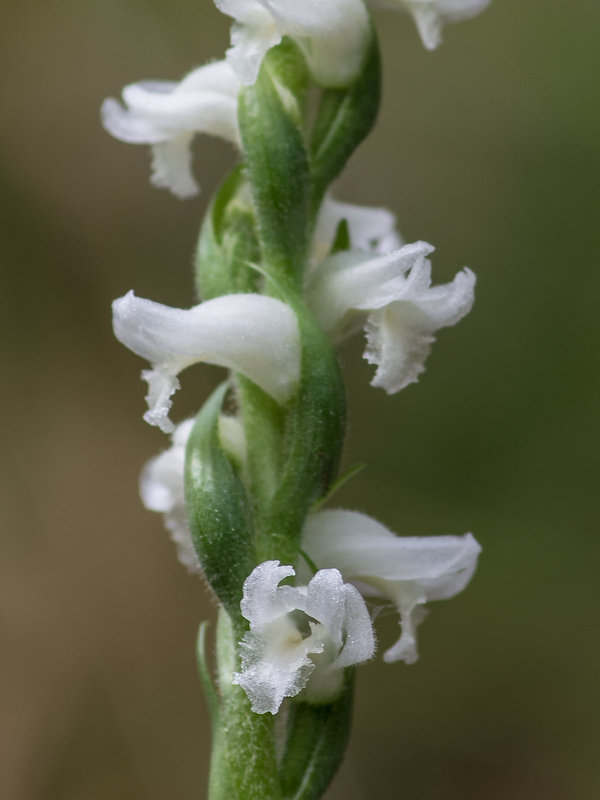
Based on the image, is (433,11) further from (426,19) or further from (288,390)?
(288,390)

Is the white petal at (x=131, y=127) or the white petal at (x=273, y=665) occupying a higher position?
the white petal at (x=131, y=127)

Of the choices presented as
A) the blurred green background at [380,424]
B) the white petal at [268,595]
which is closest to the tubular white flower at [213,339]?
the white petal at [268,595]

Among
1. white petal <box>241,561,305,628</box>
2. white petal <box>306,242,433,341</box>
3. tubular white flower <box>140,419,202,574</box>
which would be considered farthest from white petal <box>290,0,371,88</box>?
white petal <box>241,561,305,628</box>

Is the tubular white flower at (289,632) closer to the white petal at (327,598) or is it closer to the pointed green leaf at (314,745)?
the white petal at (327,598)

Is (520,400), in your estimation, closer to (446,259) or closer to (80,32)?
(446,259)

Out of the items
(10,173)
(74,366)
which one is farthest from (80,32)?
(74,366)

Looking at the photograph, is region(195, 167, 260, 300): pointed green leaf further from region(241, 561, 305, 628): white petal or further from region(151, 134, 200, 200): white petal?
region(241, 561, 305, 628): white petal
